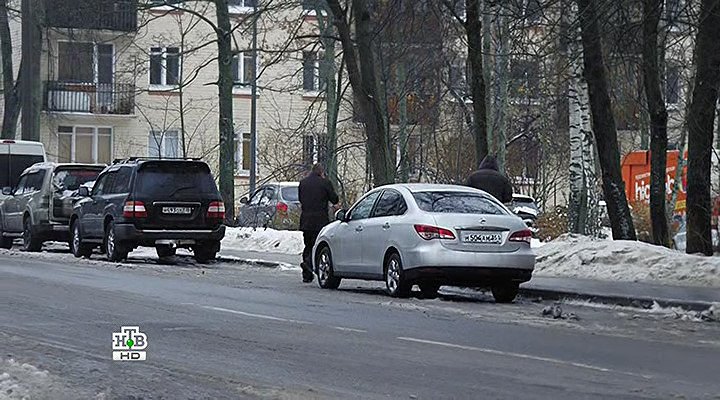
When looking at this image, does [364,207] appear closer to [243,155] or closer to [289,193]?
[289,193]

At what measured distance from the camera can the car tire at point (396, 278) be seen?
18844 mm

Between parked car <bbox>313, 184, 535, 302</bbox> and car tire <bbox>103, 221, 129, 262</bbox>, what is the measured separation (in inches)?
332

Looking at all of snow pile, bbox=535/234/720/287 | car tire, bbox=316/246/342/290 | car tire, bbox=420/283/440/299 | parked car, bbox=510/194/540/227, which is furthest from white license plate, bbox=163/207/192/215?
parked car, bbox=510/194/540/227

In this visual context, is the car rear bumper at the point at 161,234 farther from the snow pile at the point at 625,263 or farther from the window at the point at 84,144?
the window at the point at 84,144

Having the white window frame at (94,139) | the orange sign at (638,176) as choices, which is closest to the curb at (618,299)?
the orange sign at (638,176)

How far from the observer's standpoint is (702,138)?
22.6 meters

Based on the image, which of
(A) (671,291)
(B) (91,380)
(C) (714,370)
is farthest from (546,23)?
(B) (91,380)

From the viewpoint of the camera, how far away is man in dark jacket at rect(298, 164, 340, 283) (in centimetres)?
2238

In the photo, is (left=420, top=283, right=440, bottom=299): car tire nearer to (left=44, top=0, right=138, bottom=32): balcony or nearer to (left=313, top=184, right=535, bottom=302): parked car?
(left=313, top=184, right=535, bottom=302): parked car

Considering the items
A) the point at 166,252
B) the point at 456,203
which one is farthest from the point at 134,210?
Result: the point at 456,203

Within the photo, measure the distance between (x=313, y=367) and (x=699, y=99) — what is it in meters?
12.6

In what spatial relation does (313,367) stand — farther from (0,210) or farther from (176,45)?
(176,45)

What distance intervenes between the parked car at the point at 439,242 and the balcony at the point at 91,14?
721 inches

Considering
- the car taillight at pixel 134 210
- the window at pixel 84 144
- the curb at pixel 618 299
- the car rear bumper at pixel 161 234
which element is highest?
the window at pixel 84 144
